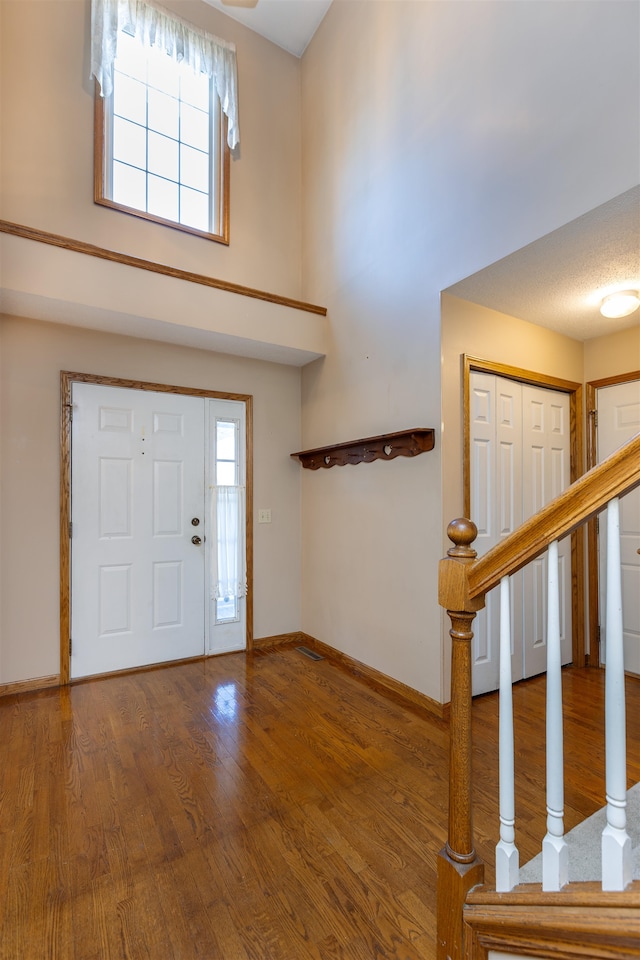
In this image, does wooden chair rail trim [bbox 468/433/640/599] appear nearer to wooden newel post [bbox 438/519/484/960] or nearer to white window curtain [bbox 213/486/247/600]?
wooden newel post [bbox 438/519/484/960]

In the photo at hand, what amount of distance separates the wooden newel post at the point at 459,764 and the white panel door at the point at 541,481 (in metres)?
2.08

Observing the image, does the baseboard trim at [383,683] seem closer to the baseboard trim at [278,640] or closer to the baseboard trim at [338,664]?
the baseboard trim at [338,664]

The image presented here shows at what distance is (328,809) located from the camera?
1.84 metres

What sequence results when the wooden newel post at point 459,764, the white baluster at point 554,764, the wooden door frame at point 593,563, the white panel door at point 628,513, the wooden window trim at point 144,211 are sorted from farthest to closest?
1. the wooden door frame at point 593,563
2. the wooden window trim at point 144,211
3. the white panel door at point 628,513
4. the wooden newel post at point 459,764
5. the white baluster at point 554,764

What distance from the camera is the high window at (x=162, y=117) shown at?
327 cm

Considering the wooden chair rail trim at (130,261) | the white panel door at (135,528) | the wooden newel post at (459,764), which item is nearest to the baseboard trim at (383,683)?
the white panel door at (135,528)

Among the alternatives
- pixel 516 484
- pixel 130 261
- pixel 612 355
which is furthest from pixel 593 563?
pixel 130 261

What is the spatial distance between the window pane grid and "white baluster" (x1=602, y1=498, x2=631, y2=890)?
393 centimetres

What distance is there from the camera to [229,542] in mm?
3703

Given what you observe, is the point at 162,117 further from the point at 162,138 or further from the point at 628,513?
the point at 628,513

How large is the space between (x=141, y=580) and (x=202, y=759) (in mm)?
1502

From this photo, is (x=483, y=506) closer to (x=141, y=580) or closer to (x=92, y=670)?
(x=141, y=580)

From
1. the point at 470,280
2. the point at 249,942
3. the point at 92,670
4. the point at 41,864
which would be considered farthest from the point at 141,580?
the point at 470,280

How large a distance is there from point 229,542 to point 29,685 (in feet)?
5.31
